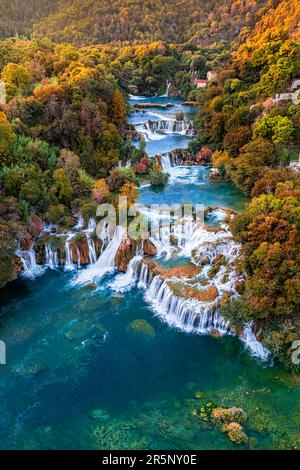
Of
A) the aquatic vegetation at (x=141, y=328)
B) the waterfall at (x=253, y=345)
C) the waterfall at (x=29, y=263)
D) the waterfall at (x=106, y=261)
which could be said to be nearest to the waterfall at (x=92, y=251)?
the waterfall at (x=106, y=261)

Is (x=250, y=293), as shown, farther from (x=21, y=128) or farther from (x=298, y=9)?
(x=298, y=9)

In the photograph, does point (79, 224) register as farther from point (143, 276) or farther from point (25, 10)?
point (25, 10)

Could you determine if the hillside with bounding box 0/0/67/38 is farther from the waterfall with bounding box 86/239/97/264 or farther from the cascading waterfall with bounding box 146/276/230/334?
the cascading waterfall with bounding box 146/276/230/334

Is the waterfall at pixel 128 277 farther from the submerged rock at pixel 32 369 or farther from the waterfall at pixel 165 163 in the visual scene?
the waterfall at pixel 165 163

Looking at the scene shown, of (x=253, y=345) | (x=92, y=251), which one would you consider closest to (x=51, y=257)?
(x=92, y=251)

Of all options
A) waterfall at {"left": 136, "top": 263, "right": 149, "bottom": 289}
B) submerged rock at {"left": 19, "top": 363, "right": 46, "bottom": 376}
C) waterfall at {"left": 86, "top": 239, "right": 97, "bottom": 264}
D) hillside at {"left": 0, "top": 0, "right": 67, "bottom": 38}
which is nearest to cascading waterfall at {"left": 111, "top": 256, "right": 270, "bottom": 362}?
waterfall at {"left": 136, "top": 263, "right": 149, "bottom": 289}

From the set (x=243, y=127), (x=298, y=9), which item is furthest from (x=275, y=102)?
(x=298, y=9)
